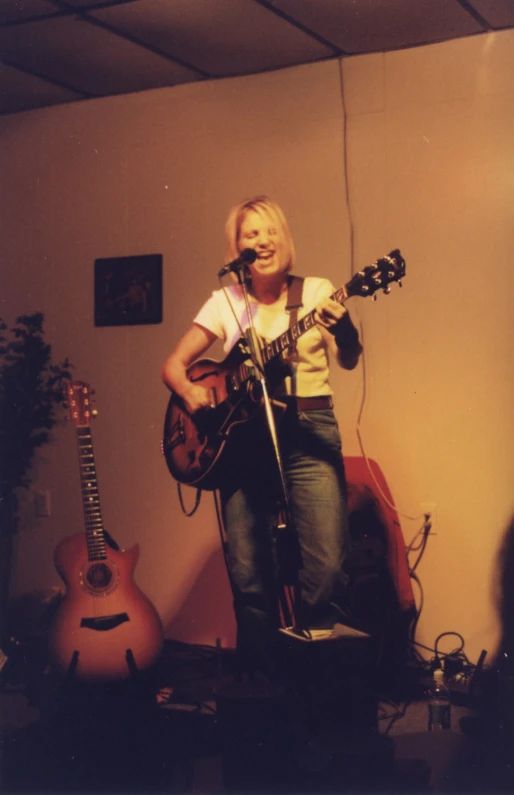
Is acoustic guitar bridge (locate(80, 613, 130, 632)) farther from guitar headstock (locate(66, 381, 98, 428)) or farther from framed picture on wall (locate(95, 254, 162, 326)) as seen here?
framed picture on wall (locate(95, 254, 162, 326))

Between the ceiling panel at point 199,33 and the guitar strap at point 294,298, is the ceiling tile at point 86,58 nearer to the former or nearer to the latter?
the ceiling panel at point 199,33

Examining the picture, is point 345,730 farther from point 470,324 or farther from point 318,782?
point 470,324

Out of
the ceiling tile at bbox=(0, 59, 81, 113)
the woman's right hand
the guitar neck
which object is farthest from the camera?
the ceiling tile at bbox=(0, 59, 81, 113)

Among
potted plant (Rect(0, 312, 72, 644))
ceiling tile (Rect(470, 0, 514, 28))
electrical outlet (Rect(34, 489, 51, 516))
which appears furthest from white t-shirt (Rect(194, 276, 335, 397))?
electrical outlet (Rect(34, 489, 51, 516))

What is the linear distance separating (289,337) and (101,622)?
132 centimetres

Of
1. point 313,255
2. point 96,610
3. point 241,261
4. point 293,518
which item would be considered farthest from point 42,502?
point 241,261

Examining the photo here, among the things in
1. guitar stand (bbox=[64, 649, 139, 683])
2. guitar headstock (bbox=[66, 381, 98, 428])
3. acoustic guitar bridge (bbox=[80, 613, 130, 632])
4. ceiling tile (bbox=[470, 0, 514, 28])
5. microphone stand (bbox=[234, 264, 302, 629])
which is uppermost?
ceiling tile (bbox=[470, 0, 514, 28])

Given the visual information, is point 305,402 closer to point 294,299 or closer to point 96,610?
point 294,299

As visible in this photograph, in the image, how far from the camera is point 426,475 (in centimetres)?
388

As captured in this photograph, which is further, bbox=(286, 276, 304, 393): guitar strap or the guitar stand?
the guitar stand

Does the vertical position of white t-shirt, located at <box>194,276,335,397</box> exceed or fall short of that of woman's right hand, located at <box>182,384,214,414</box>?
it exceeds it

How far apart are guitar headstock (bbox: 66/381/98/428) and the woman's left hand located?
4.23ft

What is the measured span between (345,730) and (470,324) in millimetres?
1726

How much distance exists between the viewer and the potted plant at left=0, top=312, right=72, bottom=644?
14.6ft
